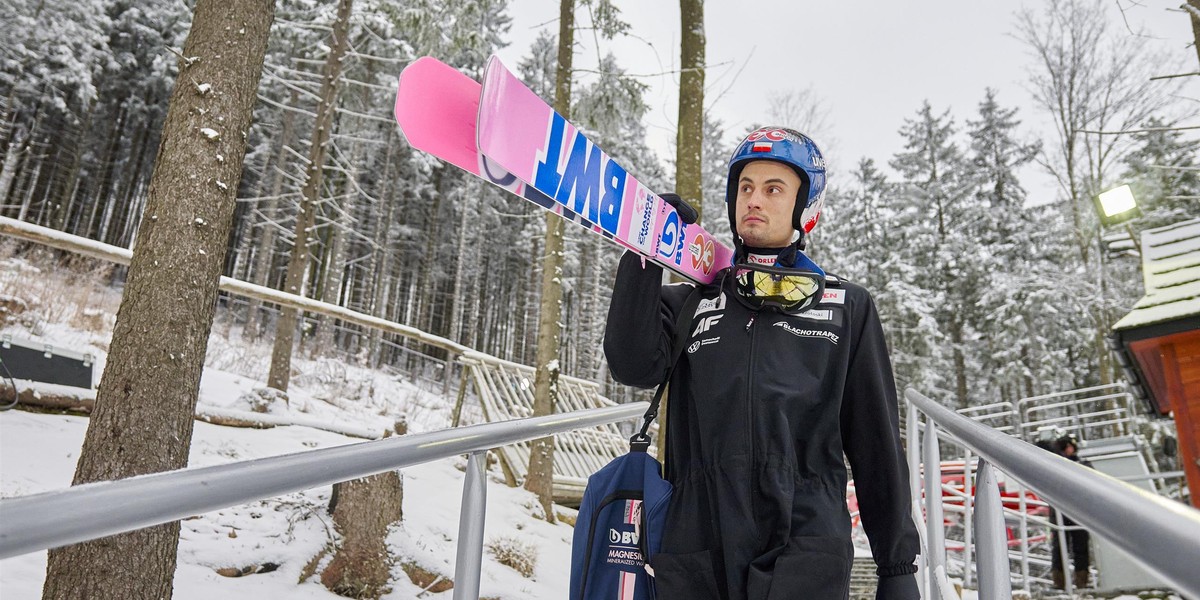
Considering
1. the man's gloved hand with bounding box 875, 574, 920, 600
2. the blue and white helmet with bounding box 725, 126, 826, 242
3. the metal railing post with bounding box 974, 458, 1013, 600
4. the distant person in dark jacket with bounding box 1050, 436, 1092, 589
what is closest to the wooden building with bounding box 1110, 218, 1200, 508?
the distant person in dark jacket with bounding box 1050, 436, 1092, 589

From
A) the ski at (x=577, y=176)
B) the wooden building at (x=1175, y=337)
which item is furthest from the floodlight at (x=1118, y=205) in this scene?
the ski at (x=577, y=176)

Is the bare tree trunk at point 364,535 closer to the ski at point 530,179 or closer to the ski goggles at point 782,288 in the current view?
the ski at point 530,179

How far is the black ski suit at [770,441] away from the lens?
1.49m

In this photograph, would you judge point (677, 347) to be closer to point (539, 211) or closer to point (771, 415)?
point (771, 415)

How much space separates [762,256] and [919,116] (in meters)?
28.9

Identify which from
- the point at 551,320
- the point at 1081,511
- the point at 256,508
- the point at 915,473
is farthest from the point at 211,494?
the point at 551,320

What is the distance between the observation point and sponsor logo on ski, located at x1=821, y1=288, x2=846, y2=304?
1778mm

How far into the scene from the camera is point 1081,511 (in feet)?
2.15

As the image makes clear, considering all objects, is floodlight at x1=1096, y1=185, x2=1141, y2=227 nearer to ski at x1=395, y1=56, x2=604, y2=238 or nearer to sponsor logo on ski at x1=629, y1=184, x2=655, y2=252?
sponsor logo on ski at x1=629, y1=184, x2=655, y2=252

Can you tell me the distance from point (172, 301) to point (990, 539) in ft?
9.72

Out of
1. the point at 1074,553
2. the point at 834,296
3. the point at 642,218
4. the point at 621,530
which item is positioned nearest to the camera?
the point at 621,530

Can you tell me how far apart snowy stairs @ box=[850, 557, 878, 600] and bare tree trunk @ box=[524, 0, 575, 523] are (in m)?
3.20

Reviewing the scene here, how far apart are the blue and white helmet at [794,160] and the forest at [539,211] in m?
12.5

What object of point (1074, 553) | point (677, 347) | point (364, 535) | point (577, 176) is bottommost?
point (1074, 553)
